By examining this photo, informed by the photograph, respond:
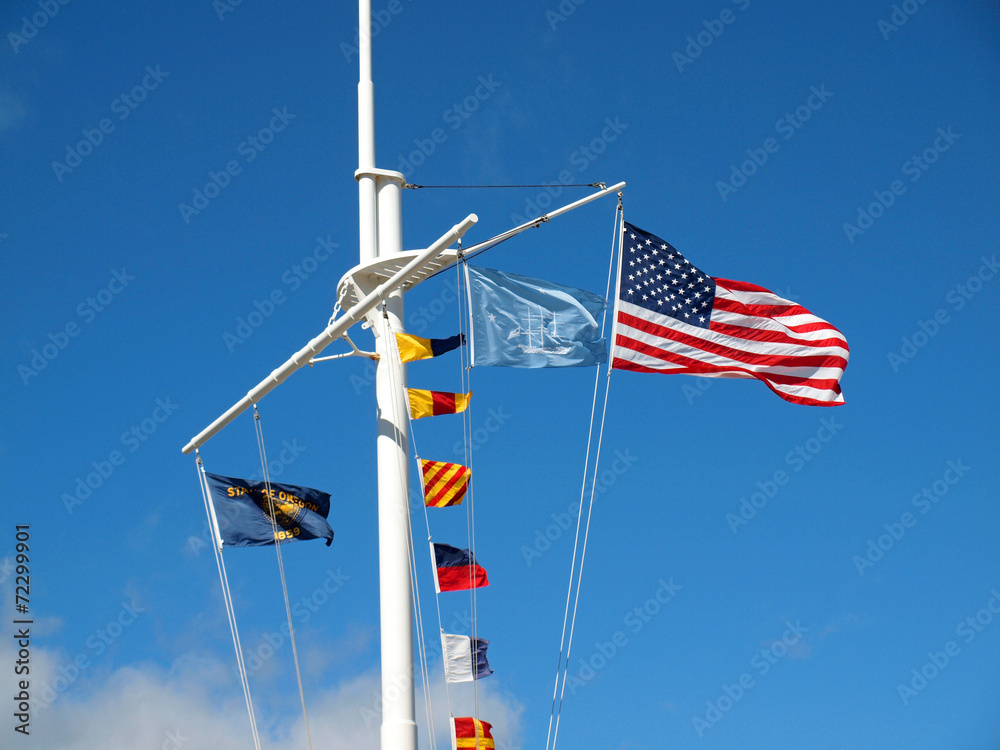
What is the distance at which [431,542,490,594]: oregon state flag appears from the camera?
585 inches

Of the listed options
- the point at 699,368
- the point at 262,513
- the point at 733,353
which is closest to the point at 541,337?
the point at 699,368

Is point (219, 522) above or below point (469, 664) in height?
above

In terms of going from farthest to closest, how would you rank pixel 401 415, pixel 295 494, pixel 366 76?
pixel 366 76
pixel 295 494
pixel 401 415

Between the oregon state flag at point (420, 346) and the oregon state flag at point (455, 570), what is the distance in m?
2.52

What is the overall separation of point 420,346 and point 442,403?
0.82m

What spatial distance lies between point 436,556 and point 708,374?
5149mm

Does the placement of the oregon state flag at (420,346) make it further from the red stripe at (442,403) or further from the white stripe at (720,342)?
A: the white stripe at (720,342)

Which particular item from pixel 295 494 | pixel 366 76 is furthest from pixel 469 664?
pixel 366 76

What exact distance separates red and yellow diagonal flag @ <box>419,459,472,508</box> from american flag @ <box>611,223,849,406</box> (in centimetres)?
279

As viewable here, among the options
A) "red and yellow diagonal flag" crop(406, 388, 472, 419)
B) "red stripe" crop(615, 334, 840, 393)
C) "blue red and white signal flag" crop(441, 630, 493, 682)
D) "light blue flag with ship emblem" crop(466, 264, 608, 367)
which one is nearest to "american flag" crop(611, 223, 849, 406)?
"red stripe" crop(615, 334, 840, 393)

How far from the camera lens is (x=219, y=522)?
15.4 m

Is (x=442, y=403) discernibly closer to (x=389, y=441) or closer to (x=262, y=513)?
(x=389, y=441)

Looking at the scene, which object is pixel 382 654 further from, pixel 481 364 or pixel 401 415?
pixel 481 364

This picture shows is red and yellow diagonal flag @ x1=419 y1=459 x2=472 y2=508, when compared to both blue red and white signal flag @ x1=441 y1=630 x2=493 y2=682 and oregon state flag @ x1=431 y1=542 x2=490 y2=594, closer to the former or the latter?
oregon state flag @ x1=431 y1=542 x2=490 y2=594
